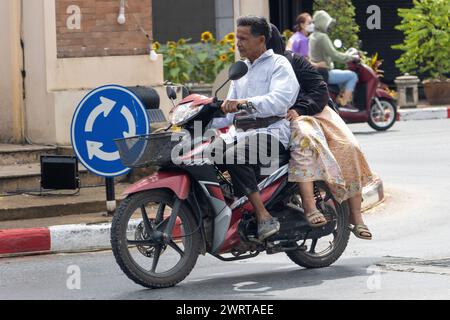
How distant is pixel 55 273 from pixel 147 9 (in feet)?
16.0

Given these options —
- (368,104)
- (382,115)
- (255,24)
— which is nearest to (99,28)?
(255,24)

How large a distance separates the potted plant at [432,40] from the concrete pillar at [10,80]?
35.3 ft

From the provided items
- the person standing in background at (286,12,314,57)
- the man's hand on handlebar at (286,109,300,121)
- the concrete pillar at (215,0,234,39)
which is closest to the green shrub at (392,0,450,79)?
the concrete pillar at (215,0,234,39)

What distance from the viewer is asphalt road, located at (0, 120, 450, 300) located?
25.5ft

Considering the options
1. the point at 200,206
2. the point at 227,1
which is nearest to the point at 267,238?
the point at 200,206

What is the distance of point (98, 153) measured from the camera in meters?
10.2

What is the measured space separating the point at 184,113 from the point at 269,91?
2.10 feet

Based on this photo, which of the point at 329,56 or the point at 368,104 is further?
the point at 368,104

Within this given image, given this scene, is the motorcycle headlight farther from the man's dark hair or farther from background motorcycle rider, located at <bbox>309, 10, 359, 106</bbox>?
background motorcycle rider, located at <bbox>309, 10, 359, 106</bbox>

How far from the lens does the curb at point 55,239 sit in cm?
973

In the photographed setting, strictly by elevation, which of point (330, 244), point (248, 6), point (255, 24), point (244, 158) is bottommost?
point (330, 244)

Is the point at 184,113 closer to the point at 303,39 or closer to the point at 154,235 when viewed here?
the point at 154,235

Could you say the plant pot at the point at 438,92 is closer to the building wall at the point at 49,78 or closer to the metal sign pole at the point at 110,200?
the building wall at the point at 49,78
